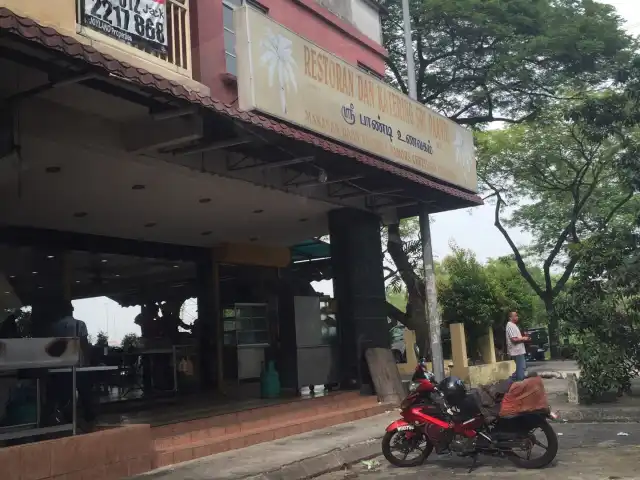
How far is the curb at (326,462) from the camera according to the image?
6.93 m

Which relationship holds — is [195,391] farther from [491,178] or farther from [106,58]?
[491,178]

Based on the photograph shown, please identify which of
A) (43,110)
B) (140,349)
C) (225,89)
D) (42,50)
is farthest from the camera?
(140,349)

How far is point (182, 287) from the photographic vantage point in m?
13.4

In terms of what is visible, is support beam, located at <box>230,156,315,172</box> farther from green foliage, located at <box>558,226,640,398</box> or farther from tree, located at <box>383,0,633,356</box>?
tree, located at <box>383,0,633,356</box>

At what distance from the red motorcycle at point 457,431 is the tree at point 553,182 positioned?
547 inches

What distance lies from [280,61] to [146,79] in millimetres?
2385

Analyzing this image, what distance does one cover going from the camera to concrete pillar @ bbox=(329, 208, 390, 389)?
12117mm

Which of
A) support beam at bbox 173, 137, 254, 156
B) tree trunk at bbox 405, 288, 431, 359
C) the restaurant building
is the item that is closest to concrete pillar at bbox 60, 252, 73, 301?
the restaurant building

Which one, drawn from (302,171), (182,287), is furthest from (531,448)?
(182,287)

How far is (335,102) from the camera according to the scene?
8.88 metres

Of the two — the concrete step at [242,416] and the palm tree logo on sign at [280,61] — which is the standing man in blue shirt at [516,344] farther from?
the palm tree logo on sign at [280,61]

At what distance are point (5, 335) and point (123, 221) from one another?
2987 millimetres

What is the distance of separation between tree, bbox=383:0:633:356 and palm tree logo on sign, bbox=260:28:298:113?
8.50 meters

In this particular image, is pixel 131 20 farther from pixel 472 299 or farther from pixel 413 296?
pixel 472 299
